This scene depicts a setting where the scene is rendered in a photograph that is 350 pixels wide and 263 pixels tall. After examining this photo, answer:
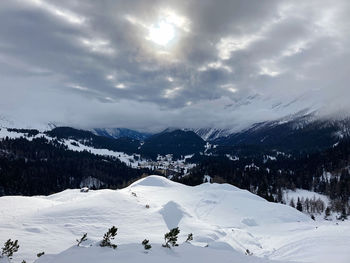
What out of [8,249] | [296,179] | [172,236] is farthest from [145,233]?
[296,179]

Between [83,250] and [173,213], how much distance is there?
76.0ft

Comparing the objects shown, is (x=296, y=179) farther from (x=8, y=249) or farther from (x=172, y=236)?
Result: (x=8, y=249)

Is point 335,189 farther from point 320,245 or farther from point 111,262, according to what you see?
point 111,262

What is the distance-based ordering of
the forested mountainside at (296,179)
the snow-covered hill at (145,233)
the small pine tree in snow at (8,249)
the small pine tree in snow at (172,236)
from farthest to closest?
the forested mountainside at (296,179) → the small pine tree in snow at (172,236) → the snow-covered hill at (145,233) → the small pine tree in snow at (8,249)

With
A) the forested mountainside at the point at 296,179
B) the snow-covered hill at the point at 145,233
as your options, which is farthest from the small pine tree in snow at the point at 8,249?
the forested mountainside at the point at 296,179

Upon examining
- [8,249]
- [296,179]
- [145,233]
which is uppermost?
[8,249]

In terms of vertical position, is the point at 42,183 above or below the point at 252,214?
below

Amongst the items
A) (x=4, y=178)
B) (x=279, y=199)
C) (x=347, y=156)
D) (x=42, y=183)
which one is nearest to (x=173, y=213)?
(x=279, y=199)

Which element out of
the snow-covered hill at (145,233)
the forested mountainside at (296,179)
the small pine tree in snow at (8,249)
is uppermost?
the small pine tree in snow at (8,249)

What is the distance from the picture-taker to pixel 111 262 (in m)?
11.3

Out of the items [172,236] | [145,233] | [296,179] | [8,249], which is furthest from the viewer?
[296,179]

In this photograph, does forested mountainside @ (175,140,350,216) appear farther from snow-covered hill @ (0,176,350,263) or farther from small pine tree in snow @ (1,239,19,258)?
small pine tree in snow @ (1,239,19,258)

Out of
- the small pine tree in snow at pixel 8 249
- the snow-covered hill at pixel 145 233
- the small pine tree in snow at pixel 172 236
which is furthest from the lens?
the small pine tree in snow at pixel 172 236

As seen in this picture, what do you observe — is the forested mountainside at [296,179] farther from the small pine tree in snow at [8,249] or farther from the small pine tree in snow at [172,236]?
the small pine tree in snow at [8,249]
